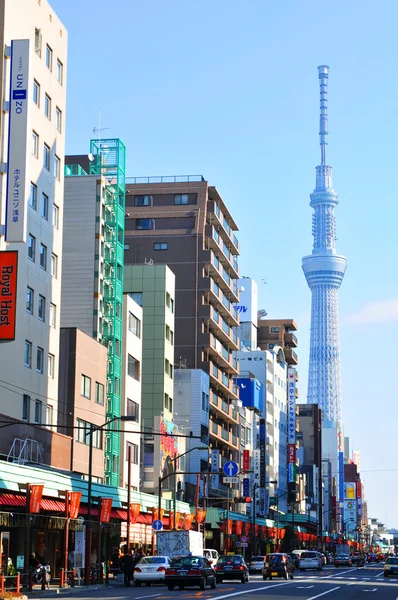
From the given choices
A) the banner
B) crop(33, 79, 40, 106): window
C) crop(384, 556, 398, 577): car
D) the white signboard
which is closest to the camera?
crop(33, 79, 40, 106): window

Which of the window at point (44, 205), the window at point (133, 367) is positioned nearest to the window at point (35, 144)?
the window at point (44, 205)

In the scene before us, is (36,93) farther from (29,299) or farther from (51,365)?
(51,365)

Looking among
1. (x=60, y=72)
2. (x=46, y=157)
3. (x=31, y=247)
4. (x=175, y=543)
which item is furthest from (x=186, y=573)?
(x=60, y=72)

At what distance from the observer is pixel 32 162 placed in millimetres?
66562

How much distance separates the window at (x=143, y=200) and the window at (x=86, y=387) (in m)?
50.0

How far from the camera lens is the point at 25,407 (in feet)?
210

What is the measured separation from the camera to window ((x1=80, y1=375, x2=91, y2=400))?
7631 centimetres

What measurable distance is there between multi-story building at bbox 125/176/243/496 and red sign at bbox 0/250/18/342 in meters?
67.2

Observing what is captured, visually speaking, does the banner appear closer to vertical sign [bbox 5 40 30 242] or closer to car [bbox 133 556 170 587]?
car [bbox 133 556 170 587]

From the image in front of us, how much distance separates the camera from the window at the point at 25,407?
63.7 metres

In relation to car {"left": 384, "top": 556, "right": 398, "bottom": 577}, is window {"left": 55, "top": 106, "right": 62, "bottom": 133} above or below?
above

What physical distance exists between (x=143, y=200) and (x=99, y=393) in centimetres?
4885

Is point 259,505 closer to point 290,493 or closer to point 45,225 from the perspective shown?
point 290,493

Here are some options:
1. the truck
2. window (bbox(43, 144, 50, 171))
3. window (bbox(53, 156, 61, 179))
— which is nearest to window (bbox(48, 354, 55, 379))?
Result: window (bbox(53, 156, 61, 179))
